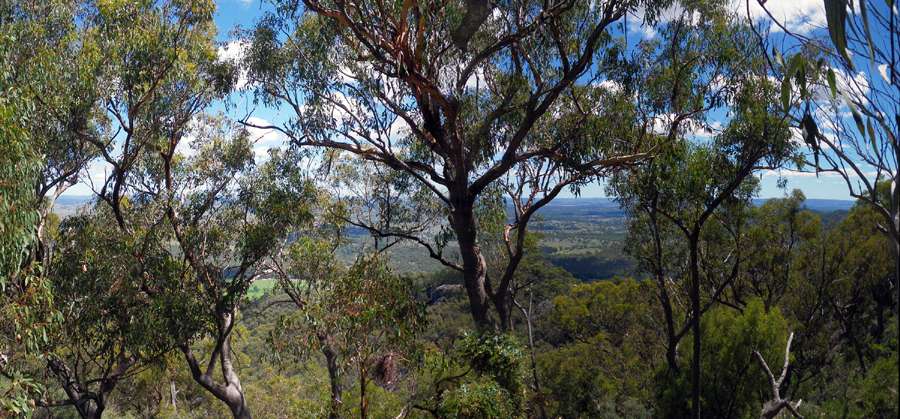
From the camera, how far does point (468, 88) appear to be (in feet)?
22.5

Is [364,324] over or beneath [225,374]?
over

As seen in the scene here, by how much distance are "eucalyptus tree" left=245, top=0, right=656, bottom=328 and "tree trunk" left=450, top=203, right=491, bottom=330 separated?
11 mm

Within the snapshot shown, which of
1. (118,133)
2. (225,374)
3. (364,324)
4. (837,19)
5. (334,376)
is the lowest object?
(334,376)

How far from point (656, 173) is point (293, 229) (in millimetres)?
4589

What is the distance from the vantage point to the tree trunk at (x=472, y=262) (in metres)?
6.05

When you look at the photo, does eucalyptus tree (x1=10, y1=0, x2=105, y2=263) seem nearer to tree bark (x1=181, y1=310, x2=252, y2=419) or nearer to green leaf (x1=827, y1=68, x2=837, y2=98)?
tree bark (x1=181, y1=310, x2=252, y2=419)

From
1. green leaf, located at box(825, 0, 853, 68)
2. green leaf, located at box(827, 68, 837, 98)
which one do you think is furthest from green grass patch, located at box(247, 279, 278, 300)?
green leaf, located at box(825, 0, 853, 68)

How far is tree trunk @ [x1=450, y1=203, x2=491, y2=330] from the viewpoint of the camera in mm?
6055

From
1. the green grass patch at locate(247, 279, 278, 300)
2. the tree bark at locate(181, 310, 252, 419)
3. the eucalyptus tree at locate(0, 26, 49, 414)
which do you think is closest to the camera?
the eucalyptus tree at locate(0, 26, 49, 414)

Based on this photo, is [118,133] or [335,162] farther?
[335,162]

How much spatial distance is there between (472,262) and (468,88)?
2.07 meters

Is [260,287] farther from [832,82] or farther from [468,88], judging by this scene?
[832,82]

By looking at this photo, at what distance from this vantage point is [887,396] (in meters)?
6.53

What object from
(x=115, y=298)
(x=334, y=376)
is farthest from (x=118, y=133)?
(x=334, y=376)
